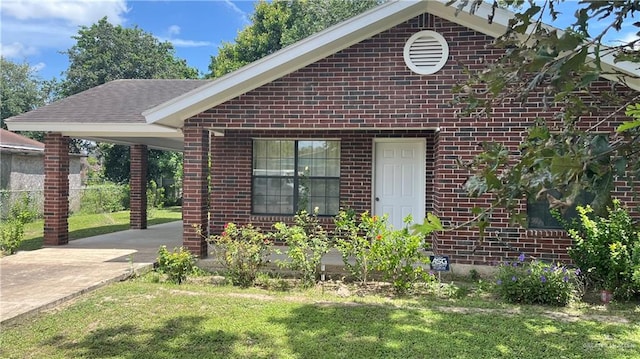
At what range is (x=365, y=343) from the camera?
4645 millimetres

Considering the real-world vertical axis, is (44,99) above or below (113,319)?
above

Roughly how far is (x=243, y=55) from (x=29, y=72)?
91.8 feet

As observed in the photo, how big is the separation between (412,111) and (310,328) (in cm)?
404

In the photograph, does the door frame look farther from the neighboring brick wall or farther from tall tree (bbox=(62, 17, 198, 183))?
tall tree (bbox=(62, 17, 198, 183))

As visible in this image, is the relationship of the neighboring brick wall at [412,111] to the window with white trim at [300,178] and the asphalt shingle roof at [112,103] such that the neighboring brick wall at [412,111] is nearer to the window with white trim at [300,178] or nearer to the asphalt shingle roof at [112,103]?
the window with white trim at [300,178]

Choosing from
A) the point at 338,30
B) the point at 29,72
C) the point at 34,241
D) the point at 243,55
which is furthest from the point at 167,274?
the point at 29,72

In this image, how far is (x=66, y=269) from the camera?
763 centimetres

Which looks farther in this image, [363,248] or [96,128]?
[96,128]

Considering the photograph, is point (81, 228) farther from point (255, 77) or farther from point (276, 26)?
point (276, 26)

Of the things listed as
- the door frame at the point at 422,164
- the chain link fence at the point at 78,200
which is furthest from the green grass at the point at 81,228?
the door frame at the point at 422,164

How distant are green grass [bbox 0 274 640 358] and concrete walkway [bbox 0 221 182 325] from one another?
0.35m

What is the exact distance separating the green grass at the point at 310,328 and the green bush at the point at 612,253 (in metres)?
0.43

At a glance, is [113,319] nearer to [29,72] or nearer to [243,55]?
[243,55]

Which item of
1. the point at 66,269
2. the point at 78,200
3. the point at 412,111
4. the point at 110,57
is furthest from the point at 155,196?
the point at 412,111
